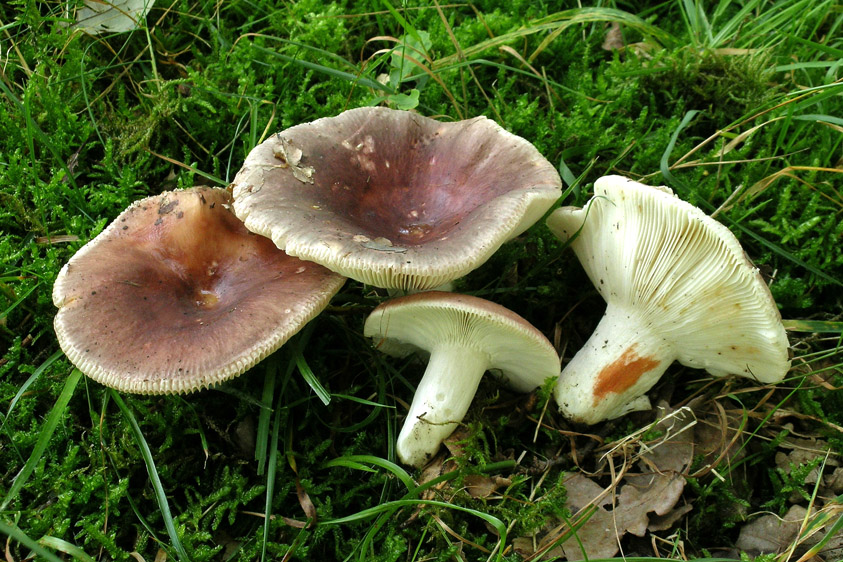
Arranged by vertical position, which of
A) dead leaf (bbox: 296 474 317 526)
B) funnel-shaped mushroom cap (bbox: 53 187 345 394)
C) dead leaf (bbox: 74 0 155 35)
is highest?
dead leaf (bbox: 74 0 155 35)

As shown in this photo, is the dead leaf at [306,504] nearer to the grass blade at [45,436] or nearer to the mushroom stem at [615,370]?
the grass blade at [45,436]

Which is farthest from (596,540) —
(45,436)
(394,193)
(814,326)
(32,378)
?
(32,378)

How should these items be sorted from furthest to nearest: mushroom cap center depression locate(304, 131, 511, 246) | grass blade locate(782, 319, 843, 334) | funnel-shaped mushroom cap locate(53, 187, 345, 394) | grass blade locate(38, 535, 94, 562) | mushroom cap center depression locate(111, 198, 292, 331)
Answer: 1. grass blade locate(782, 319, 843, 334)
2. mushroom cap center depression locate(304, 131, 511, 246)
3. mushroom cap center depression locate(111, 198, 292, 331)
4. funnel-shaped mushroom cap locate(53, 187, 345, 394)
5. grass blade locate(38, 535, 94, 562)

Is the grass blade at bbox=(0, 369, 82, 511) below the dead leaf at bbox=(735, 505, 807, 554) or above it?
above

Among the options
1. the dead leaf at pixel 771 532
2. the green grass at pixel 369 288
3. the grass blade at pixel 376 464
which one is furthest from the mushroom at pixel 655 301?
the grass blade at pixel 376 464

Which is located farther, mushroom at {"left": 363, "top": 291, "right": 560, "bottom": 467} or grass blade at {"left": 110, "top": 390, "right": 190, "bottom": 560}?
mushroom at {"left": 363, "top": 291, "right": 560, "bottom": 467}

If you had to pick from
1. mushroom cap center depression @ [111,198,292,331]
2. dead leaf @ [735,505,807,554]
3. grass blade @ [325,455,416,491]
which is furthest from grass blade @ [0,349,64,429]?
dead leaf @ [735,505,807,554]

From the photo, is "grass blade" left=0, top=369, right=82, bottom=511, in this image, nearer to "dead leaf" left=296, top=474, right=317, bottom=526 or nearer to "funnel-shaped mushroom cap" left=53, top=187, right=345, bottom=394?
"funnel-shaped mushroom cap" left=53, top=187, right=345, bottom=394
